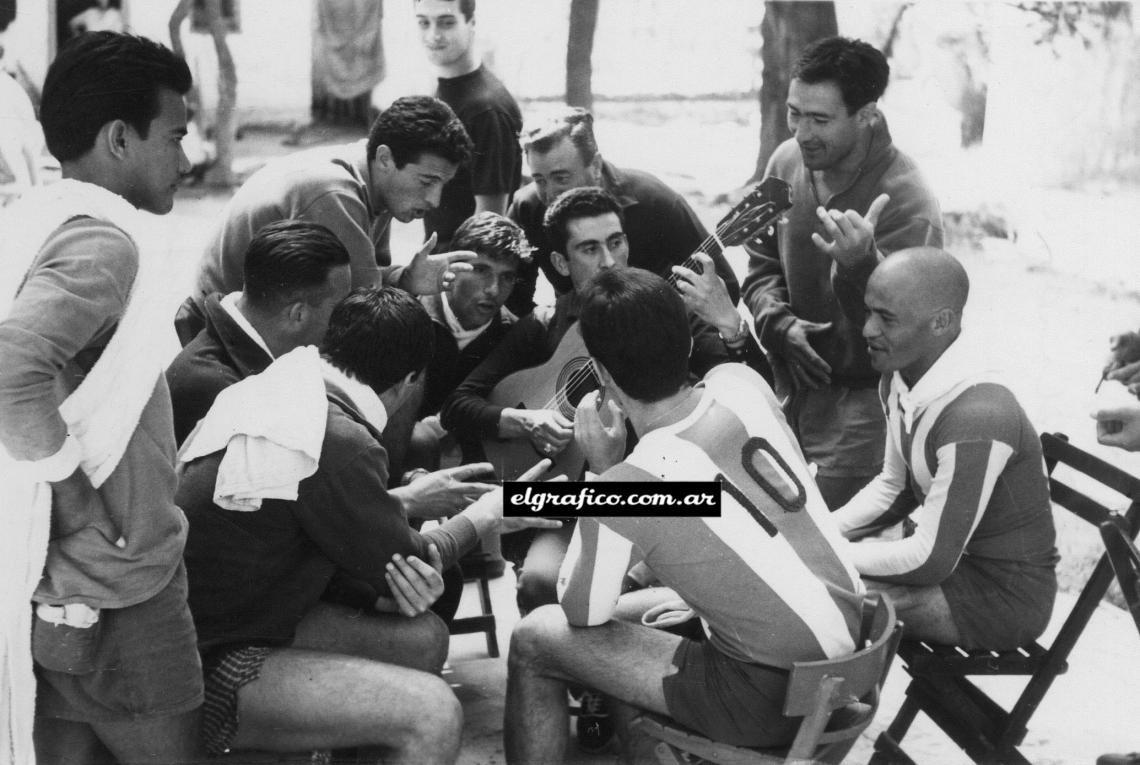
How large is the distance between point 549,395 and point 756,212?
2.64 feet

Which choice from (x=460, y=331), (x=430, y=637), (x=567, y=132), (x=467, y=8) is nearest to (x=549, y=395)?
(x=460, y=331)

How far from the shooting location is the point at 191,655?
2115 mm

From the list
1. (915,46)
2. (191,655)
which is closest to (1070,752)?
(915,46)

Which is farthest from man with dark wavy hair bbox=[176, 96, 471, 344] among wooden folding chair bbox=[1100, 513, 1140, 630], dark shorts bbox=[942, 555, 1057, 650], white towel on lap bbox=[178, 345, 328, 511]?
wooden folding chair bbox=[1100, 513, 1140, 630]

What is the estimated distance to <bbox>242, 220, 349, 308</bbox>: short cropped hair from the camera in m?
2.62

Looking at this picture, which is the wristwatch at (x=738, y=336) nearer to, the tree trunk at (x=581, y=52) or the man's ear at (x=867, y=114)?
the man's ear at (x=867, y=114)

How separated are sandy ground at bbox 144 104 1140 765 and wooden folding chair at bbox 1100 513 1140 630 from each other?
0.80 metres

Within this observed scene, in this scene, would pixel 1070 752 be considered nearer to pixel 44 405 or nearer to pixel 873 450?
pixel 873 450

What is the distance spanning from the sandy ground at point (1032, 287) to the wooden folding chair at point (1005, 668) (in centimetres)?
39

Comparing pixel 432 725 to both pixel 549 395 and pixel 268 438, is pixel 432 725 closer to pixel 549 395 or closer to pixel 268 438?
pixel 268 438

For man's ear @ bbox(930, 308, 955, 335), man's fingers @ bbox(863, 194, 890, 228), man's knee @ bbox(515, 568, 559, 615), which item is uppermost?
man's fingers @ bbox(863, 194, 890, 228)

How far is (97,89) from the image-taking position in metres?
2.03

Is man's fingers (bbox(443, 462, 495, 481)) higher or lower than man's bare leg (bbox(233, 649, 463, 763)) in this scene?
higher

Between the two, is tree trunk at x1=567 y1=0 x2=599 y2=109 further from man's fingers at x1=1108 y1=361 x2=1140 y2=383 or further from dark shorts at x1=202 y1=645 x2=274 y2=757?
dark shorts at x1=202 y1=645 x2=274 y2=757
